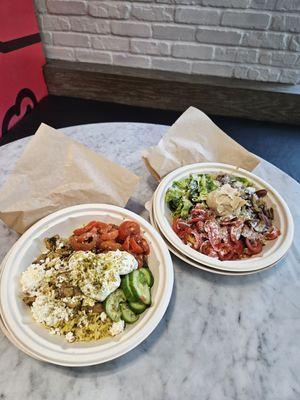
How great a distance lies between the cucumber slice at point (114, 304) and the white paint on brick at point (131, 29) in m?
2.55

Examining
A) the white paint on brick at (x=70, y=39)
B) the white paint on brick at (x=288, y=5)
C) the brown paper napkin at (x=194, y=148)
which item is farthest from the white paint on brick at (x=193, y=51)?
the brown paper napkin at (x=194, y=148)

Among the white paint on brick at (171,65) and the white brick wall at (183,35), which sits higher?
the white brick wall at (183,35)

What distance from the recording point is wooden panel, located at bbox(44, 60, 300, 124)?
9.41 feet

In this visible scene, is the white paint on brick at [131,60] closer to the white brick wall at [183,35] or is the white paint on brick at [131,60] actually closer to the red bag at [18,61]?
the white brick wall at [183,35]

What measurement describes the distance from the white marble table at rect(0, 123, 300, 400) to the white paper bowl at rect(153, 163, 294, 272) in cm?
8

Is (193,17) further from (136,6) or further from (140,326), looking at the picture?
(140,326)

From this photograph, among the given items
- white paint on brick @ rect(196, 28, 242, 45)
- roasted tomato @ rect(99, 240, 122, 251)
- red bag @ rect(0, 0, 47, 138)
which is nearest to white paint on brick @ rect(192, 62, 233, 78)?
white paint on brick @ rect(196, 28, 242, 45)

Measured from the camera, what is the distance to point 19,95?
9.30ft

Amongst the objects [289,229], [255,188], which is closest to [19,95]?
[255,188]

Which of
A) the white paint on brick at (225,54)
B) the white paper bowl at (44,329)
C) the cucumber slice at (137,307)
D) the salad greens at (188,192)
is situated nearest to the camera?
the white paper bowl at (44,329)

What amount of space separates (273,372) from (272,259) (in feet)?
1.12

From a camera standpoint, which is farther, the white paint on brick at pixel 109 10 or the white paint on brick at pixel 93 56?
the white paint on brick at pixel 93 56

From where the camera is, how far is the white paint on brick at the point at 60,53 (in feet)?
9.98

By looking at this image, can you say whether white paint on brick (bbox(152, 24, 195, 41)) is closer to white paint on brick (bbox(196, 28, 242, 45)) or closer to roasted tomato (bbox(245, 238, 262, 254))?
white paint on brick (bbox(196, 28, 242, 45))
